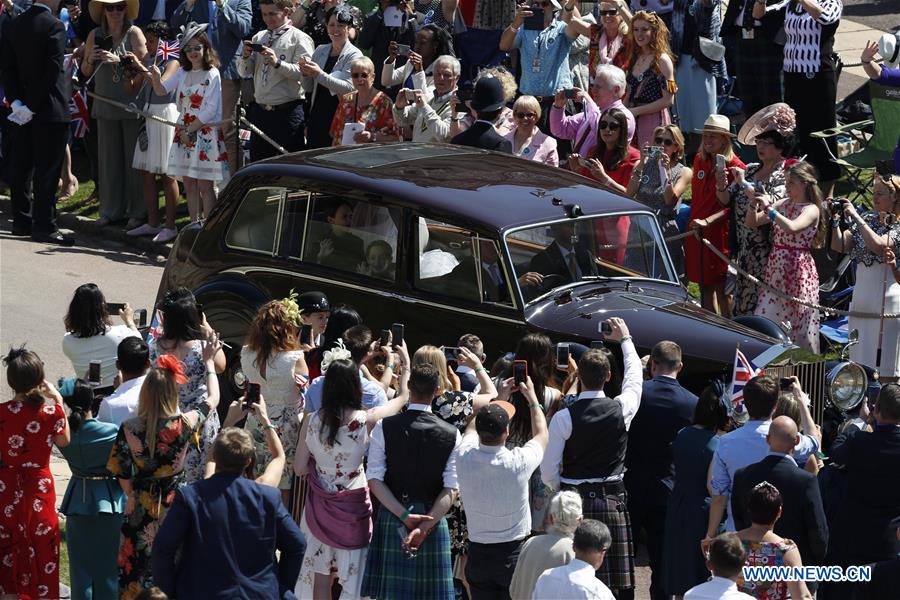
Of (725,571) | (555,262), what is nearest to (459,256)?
(555,262)

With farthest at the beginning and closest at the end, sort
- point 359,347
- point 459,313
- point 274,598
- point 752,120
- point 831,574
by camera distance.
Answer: point 752,120 < point 459,313 < point 359,347 < point 831,574 < point 274,598

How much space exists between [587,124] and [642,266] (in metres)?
3.06

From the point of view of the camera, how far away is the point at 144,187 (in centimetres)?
1606

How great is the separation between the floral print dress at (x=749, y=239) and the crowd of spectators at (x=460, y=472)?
322 centimetres

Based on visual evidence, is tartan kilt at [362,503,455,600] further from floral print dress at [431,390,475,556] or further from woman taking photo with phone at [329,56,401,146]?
woman taking photo with phone at [329,56,401,146]

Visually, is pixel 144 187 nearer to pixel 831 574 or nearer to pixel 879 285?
pixel 879 285

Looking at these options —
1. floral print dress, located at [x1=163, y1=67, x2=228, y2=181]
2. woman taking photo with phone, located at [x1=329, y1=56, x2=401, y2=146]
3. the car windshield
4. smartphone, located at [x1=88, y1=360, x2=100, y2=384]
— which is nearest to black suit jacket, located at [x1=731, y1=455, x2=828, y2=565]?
the car windshield

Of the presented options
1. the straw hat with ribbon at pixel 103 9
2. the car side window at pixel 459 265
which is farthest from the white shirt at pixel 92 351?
the straw hat with ribbon at pixel 103 9

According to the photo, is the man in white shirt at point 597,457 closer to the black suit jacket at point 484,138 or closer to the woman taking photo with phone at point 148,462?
the woman taking photo with phone at point 148,462

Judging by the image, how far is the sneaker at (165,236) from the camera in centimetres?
→ 1576

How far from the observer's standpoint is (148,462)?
300 inches

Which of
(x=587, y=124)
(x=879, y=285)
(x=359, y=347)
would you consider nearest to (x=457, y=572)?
(x=359, y=347)

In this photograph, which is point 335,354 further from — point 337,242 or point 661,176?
point 661,176

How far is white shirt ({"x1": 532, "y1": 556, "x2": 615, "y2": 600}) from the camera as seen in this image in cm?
628
